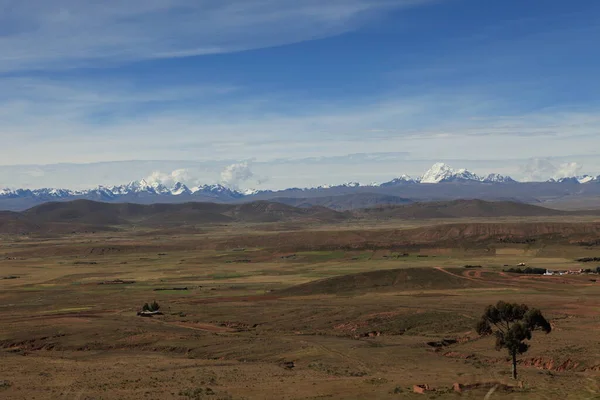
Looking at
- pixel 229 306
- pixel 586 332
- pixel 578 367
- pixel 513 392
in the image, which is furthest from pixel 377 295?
pixel 513 392

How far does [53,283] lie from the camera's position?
15125 centimetres

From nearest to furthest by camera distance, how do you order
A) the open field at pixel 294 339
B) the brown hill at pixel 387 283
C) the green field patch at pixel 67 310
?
the open field at pixel 294 339 < the green field patch at pixel 67 310 < the brown hill at pixel 387 283

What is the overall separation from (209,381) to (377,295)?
6221 cm

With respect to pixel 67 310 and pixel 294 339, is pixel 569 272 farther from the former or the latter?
pixel 67 310

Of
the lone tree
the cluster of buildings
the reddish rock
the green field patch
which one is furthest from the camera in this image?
the cluster of buildings

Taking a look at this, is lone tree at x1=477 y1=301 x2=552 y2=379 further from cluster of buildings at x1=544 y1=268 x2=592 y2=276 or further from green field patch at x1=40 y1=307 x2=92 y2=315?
cluster of buildings at x1=544 y1=268 x2=592 y2=276

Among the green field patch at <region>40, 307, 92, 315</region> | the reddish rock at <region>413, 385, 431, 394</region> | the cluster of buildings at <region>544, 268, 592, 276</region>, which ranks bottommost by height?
the green field patch at <region>40, 307, 92, 315</region>

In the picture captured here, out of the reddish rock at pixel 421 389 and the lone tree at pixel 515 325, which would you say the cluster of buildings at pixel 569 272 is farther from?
the reddish rock at pixel 421 389

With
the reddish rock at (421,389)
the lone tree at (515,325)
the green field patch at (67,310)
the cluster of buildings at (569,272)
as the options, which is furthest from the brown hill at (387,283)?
the reddish rock at (421,389)

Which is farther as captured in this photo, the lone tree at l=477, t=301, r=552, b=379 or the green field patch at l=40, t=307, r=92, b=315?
the green field patch at l=40, t=307, r=92, b=315

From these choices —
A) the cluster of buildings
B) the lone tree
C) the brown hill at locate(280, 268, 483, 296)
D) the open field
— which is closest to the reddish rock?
the open field

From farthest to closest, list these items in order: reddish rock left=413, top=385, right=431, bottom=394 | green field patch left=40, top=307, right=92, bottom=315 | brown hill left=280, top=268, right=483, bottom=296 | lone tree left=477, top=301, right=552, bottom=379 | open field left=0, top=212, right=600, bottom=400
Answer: brown hill left=280, top=268, right=483, bottom=296, green field patch left=40, top=307, right=92, bottom=315, lone tree left=477, top=301, right=552, bottom=379, open field left=0, top=212, right=600, bottom=400, reddish rock left=413, top=385, right=431, bottom=394

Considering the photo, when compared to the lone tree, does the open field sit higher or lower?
lower

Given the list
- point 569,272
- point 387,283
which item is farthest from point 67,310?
point 569,272
